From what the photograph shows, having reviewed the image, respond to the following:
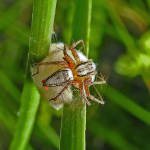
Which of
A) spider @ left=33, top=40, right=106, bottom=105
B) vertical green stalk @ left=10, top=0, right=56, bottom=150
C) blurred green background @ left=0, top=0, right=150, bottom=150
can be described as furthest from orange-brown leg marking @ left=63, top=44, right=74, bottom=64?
blurred green background @ left=0, top=0, right=150, bottom=150

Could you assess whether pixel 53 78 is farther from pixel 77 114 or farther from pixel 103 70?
pixel 103 70

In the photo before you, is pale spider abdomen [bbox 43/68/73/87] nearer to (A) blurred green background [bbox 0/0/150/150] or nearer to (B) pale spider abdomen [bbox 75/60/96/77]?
(B) pale spider abdomen [bbox 75/60/96/77]

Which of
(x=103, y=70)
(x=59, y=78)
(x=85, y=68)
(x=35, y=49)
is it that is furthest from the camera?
(x=103, y=70)

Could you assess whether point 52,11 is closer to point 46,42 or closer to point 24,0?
point 46,42

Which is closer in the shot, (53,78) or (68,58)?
(53,78)

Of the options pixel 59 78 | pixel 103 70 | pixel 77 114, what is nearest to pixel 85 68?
pixel 59 78

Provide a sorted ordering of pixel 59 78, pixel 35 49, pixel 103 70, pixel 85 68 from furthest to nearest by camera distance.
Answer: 1. pixel 103 70
2. pixel 85 68
3. pixel 59 78
4. pixel 35 49

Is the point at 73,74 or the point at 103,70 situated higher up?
the point at 73,74
